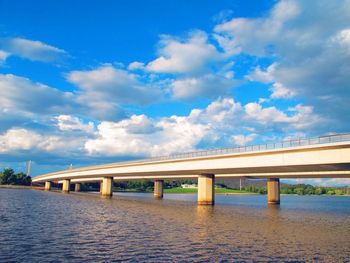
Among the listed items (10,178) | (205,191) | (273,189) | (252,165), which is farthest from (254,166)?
A: (10,178)

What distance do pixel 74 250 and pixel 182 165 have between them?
51.9 meters

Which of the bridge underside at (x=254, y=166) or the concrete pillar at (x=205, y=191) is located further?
the concrete pillar at (x=205, y=191)

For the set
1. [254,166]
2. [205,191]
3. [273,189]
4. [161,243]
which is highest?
[254,166]

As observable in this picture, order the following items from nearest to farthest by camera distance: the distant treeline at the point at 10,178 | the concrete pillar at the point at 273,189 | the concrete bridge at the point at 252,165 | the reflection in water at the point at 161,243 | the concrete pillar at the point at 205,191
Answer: the reflection in water at the point at 161,243, the concrete bridge at the point at 252,165, the concrete pillar at the point at 205,191, the concrete pillar at the point at 273,189, the distant treeline at the point at 10,178

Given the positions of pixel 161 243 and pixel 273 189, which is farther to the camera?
pixel 273 189

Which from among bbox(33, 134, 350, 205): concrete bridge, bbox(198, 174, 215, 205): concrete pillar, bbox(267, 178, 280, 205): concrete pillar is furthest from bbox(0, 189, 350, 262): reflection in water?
bbox(267, 178, 280, 205): concrete pillar

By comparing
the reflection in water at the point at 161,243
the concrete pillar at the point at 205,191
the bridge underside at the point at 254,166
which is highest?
the bridge underside at the point at 254,166

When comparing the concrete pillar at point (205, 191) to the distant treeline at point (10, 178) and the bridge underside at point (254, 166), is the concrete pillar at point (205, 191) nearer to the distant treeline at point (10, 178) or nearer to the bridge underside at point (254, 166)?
the bridge underside at point (254, 166)

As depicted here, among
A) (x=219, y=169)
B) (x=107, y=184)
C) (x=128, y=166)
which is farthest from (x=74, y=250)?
A: (x=107, y=184)

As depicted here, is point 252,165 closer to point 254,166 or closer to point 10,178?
point 254,166

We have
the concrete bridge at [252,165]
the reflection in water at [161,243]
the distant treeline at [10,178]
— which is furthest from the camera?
the distant treeline at [10,178]

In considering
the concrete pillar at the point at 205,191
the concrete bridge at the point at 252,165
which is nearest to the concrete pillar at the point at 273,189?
the concrete bridge at the point at 252,165

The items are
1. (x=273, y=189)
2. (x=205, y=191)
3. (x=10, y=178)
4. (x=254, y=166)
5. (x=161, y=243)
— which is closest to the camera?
(x=161, y=243)

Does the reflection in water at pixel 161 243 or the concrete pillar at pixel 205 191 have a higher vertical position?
the concrete pillar at pixel 205 191
